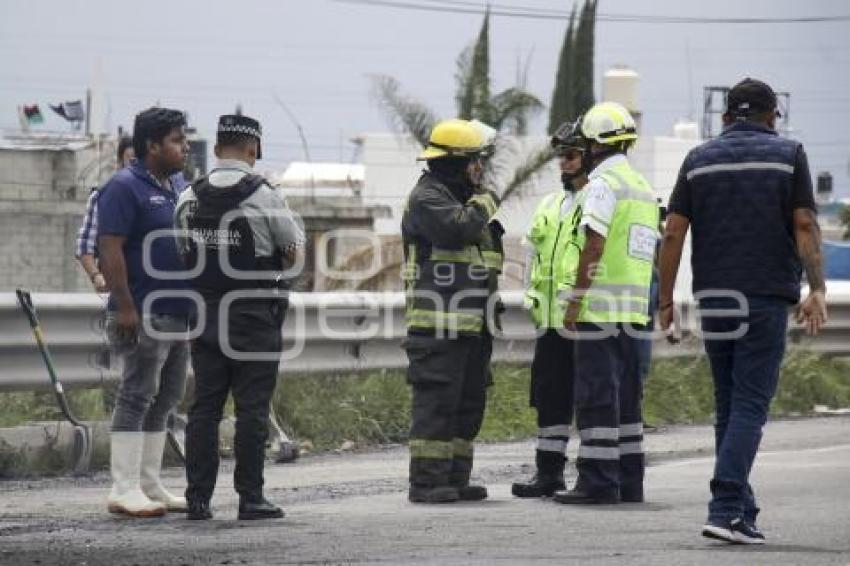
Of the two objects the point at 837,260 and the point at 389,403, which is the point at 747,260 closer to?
the point at 389,403

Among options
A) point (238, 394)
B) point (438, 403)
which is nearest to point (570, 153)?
point (438, 403)

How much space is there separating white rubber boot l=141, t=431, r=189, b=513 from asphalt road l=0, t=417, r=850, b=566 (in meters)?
0.22

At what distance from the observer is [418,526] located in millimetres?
9414

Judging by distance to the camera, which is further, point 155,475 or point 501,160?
point 501,160

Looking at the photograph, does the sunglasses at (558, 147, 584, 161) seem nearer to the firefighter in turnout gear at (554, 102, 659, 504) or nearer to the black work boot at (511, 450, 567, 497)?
the firefighter in turnout gear at (554, 102, 659, 504)

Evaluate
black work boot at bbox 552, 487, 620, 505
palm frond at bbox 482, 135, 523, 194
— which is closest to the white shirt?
black work boot at bbox 552, 487, 620, 505

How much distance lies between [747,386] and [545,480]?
2254 mm

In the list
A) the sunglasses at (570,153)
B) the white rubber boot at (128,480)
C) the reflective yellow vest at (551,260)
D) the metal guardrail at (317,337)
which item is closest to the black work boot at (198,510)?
the white rubber boot at (128,480)

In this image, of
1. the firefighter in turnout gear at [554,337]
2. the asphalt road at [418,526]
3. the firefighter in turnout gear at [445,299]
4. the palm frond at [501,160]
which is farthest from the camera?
the palm frond at [501,160]

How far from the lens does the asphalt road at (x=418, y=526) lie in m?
8.37

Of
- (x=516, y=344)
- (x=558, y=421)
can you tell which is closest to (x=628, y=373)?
(x=558, y=421)

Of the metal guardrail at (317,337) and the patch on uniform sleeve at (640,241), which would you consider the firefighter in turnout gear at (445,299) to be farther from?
the metal guardrail at (317,337)

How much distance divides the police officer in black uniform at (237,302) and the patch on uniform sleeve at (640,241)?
5.37ft

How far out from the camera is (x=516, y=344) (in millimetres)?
15852
